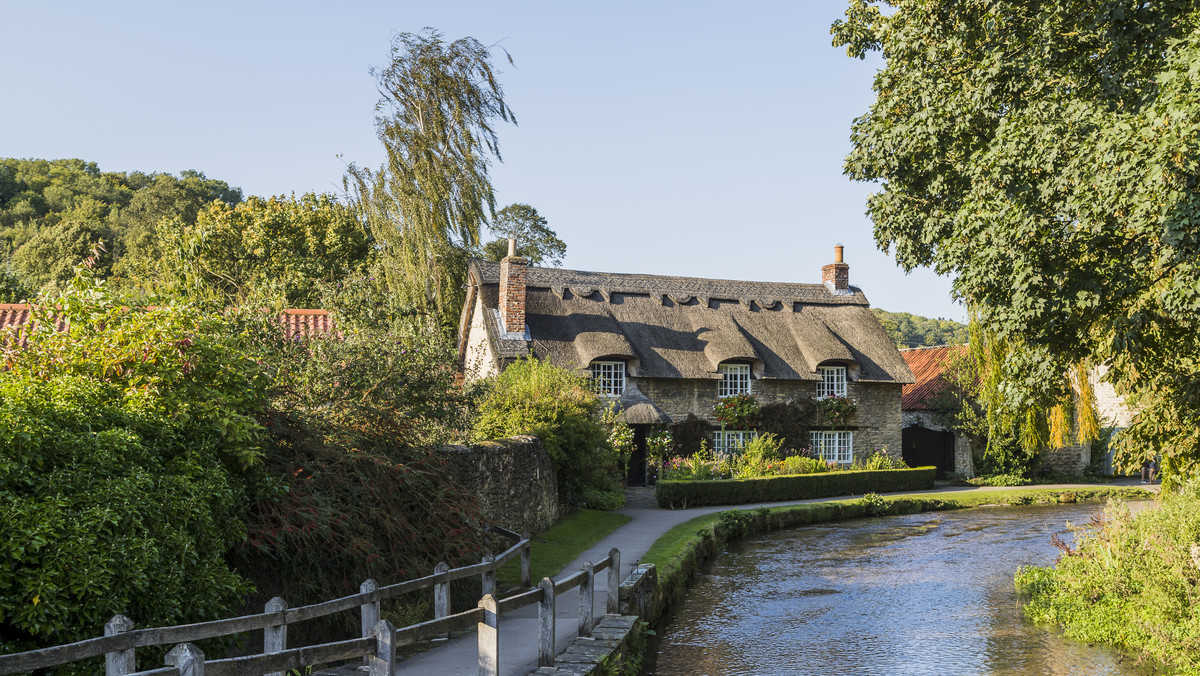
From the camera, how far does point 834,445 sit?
3216 centimetres

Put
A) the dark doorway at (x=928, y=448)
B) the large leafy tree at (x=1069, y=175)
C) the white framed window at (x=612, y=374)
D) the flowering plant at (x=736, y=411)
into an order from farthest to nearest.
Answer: the dark doorway at (x=928, y=448)
the flowering plant at (x=736, y=411)
the white framed window at (x=612, y=374)
the large leafy tree at (x=1069, y=175)

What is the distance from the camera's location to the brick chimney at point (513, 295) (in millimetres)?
28250

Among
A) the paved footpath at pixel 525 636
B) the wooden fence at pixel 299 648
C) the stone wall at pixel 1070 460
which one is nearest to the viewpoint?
the wooden fence at pixel 299 648

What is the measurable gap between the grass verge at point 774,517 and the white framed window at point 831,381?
5496 millimetres

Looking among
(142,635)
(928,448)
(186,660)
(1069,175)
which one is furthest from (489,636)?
(928,448)

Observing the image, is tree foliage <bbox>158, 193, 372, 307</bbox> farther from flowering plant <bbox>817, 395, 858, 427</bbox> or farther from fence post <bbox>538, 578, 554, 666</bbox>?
fence post <bbox>538, 578, 554, 666</bbox>

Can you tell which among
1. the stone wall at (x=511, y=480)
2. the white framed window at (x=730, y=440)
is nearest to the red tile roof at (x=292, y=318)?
the stone wall at (x=511, y=480)

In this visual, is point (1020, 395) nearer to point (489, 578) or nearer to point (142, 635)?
point (489, 578)

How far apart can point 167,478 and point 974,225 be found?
8768 mm

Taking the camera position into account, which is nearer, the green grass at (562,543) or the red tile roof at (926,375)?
the green grass at (562,543)

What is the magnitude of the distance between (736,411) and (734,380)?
1238mm

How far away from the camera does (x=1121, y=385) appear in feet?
38.2

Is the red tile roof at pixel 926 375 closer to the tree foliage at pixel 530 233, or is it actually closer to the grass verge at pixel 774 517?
the grass verge at pixel 774 517

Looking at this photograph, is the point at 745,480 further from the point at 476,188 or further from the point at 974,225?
the point at 974,225
